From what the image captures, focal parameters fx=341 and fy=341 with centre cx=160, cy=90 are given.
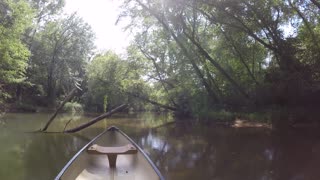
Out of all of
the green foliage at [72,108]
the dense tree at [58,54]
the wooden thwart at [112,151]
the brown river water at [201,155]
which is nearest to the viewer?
the wooden thwart at [112,151]

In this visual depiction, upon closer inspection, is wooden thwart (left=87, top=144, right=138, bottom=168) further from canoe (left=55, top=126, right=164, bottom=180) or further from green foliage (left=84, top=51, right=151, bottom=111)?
green foliage (left=84, top=51, right=151, bottom=111)

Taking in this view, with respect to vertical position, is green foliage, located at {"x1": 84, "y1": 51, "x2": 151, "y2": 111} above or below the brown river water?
above

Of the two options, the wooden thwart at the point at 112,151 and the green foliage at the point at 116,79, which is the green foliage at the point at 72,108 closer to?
the green foliage at the point at 116,79

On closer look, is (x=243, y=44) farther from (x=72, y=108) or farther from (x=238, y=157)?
(x=72, y=108)

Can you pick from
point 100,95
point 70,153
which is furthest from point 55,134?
point 100,95

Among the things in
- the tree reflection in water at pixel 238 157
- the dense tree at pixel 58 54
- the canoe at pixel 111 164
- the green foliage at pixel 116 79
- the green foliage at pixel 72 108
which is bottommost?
the tree reflection in water at pixel 238 157

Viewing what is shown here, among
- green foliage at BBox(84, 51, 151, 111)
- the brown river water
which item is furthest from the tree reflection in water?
green foliage at BBox(84, 51, 151, 111)

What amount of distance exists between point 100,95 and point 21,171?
25589mm

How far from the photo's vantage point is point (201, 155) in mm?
11875

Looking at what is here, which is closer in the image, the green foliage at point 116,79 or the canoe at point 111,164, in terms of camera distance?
the canoe at point 111,164

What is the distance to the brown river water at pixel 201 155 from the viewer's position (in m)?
8.82

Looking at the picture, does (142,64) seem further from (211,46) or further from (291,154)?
(291,154)

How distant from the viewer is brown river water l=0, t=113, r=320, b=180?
882 centimetres

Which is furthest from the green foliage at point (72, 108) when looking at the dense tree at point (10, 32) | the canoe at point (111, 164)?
the canoe at point (111, 164)
